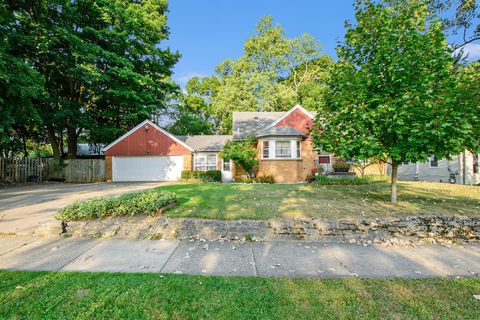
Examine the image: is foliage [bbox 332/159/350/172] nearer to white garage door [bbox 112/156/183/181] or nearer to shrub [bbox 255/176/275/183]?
shrub [bbox 255/176/275/183]

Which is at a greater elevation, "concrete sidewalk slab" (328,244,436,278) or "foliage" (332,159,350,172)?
"foliage" (332,159,350,172)

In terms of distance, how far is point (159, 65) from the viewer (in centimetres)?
2333

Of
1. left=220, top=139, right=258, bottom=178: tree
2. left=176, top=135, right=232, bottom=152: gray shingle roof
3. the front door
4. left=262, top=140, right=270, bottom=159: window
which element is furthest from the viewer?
left=176, top=135, right=232, bottom=152: gray shingle roof

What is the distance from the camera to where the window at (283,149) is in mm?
16297

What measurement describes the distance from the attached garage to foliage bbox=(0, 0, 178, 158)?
2097 millimetres

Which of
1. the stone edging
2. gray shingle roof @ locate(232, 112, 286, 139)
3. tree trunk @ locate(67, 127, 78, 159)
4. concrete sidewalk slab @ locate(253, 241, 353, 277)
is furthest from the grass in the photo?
tree trunk @ locate(67, 127, 78, 159)

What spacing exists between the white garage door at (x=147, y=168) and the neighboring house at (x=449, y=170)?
59.1 ft

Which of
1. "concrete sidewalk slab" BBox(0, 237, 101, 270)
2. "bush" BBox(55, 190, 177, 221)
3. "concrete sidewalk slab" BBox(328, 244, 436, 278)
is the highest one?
"bush" BBox(55, 190, 177, 221)

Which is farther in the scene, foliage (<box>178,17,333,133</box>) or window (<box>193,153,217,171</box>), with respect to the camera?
foliage (<box>178,17,333,133</box>)

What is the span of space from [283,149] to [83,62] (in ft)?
54.1

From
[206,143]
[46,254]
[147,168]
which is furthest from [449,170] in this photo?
[147,168]

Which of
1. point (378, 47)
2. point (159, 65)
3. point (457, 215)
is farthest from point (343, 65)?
point (159, 65)

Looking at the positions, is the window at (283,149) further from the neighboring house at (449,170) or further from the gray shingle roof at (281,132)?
the neighboring house at (449,170)

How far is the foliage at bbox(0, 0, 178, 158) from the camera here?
576 inches
